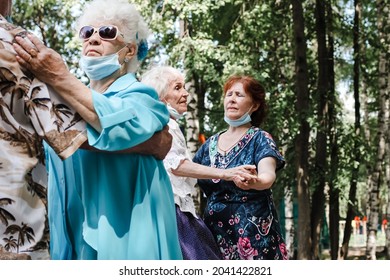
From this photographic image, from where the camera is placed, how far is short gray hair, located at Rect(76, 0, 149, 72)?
3832mm

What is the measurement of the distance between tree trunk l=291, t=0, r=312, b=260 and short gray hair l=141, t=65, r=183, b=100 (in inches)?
367

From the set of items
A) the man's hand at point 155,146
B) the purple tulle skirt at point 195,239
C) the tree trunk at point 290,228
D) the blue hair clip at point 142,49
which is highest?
the blue hair clip at point 142,49

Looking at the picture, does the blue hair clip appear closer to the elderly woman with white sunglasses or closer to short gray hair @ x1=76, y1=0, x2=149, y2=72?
short gray hair @ x1=76, y1=0, x2=149, y2=72

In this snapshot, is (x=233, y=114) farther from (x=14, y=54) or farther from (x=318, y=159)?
(x=318, y=159)

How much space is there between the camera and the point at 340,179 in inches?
634

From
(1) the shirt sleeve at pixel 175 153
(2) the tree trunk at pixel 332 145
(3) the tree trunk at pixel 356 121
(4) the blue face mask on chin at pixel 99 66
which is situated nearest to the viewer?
(4) the blue face mask on chin at pixel 99 66

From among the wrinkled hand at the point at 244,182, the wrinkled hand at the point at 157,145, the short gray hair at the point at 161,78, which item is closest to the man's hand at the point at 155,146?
the wrinkled hand at the point at 157,145

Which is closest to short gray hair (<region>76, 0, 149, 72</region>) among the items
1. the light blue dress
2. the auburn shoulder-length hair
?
the light blue dress

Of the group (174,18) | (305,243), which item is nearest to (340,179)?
(305,243)

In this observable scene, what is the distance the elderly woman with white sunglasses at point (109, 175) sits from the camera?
10.0ft

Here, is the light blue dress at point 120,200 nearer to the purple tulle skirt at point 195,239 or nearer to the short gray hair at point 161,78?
the purple tulle skirt at point 195,239

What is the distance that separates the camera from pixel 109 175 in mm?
3350

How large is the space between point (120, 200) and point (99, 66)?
0.68 m
